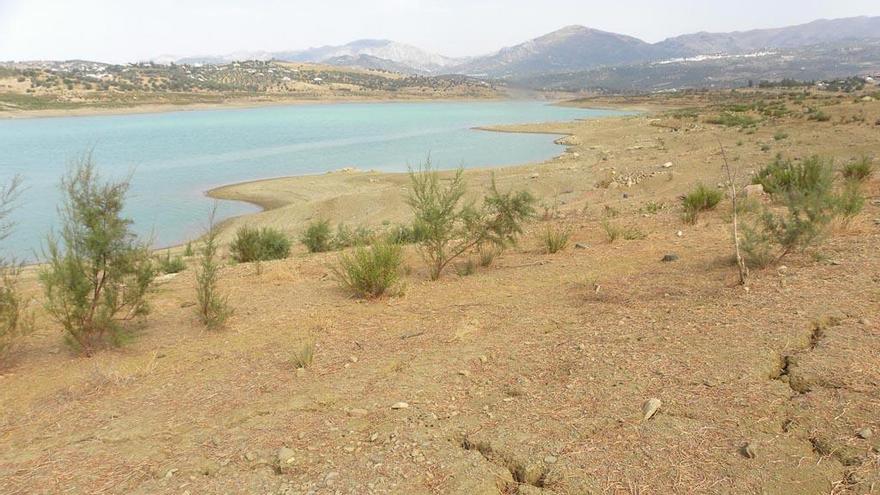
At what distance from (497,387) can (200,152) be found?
40931mm

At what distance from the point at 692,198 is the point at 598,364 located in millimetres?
7386

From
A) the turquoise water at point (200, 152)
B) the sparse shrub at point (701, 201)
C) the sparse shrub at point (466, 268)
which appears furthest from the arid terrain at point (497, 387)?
the turquoise water at point (200, 152)

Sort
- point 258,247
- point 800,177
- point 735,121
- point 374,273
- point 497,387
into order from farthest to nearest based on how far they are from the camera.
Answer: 1. point 735,121
2. point 258,247
3. point 800,177
4. point 374,273
5. point 497,387

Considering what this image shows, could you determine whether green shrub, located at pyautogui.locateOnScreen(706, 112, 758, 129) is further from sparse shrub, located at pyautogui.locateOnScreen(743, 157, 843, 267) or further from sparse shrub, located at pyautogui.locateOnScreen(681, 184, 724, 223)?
sparse shrub, located at pyautogui.locateOnScreen(743, 157, 843, 267)

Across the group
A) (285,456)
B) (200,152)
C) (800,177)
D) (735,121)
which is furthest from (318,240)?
(200,152)

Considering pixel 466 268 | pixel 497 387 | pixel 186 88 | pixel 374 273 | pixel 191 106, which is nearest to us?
pixel 497 387

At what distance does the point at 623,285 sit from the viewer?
22.6 feet

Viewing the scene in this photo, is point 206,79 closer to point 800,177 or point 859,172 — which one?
point 859,172

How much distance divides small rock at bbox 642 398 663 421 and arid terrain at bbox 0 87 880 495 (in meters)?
0.04

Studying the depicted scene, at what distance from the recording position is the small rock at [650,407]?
3.93 meters

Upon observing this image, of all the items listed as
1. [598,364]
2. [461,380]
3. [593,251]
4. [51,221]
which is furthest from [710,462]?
[51,221]

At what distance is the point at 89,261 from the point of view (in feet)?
20.6

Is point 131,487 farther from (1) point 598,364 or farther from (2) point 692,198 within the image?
(2) point 692,198

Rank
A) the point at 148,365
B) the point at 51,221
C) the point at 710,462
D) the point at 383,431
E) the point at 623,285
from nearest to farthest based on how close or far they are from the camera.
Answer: the point at 710,462, the point at 383,431, the point at 148,365, the point at 623,285, the point at 51,221
